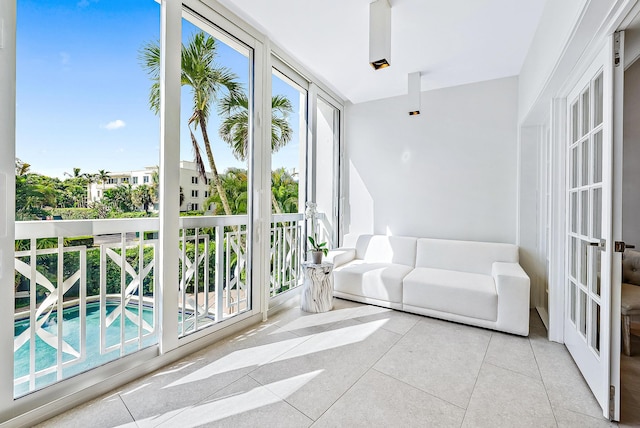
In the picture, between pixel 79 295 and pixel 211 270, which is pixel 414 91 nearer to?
pixel 211 270

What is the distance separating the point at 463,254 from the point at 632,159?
5.40ft

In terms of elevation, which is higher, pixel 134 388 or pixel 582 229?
pixel 582 229

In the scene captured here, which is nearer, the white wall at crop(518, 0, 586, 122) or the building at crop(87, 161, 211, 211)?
the white wall at crop(518, 0, 586, 122)

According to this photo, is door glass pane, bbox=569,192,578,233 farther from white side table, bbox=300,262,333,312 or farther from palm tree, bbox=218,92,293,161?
palm tree, bbox=218,92,293,161

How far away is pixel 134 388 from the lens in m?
1.81

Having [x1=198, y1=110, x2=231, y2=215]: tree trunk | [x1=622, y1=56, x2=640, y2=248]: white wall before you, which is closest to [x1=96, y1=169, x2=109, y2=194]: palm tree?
[x1=198, y1=110, x2=231, y2=215]: tree trunk

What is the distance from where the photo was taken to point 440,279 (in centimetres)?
299

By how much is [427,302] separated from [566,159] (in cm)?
170

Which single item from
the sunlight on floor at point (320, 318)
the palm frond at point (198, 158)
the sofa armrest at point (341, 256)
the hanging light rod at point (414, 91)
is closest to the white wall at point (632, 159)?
the hanging light rod at point (414, 91)

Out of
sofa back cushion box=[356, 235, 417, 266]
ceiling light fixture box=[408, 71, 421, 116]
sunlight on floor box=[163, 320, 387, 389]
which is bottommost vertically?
sunlight on floor box=[163, 320, 387, 389]

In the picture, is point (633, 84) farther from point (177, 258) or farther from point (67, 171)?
point (67, 171)

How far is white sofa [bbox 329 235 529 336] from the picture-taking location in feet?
8.50

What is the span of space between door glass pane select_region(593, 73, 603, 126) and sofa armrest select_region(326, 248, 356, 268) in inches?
104

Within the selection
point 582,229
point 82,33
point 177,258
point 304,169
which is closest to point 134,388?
point 177,258
